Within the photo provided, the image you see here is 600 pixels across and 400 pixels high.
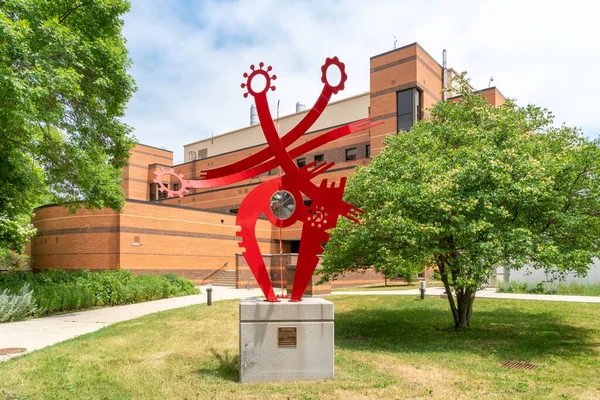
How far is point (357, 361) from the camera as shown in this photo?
8586 millimetres

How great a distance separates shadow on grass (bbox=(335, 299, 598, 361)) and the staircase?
1562cm

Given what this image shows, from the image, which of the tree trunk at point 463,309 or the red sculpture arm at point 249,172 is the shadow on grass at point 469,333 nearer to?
the tree trunk at point 463,309

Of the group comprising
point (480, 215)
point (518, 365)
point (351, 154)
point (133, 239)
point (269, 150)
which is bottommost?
point (518, 365)

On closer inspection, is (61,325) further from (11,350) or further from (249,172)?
(249,172)

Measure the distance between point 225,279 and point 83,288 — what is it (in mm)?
14548


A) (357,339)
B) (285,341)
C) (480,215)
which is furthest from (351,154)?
(285,341)

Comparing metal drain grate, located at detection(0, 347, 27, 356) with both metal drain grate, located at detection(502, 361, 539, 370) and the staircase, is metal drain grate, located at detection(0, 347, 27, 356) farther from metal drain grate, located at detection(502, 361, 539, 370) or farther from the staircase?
the staircase

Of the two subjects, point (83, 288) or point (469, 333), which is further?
point (83, 288)

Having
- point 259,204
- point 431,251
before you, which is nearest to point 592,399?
point 431,251

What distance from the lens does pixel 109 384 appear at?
23.1ft

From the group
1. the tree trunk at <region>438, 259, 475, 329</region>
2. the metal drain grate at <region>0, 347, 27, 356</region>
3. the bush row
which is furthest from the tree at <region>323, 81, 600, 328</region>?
the bush row

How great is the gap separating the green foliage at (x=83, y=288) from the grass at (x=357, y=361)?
3.68m

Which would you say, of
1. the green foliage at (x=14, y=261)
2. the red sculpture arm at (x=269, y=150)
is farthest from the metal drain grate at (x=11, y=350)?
the green foliage at (x=14, y=261)

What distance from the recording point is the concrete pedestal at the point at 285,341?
730 cm
